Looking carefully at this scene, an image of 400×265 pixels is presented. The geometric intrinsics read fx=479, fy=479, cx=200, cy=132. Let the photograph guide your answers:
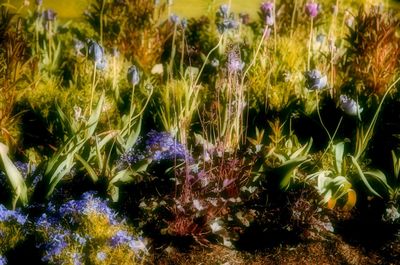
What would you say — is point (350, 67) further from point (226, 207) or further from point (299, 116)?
point (226, 207)

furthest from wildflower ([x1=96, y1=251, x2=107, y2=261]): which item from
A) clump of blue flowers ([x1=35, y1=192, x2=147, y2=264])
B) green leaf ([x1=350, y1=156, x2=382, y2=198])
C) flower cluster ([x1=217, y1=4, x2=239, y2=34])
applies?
flower cluster ([x1=217, y1=4, x2=239, y2=34])

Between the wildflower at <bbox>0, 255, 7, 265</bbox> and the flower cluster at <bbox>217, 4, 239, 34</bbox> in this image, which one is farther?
the flower cluster at <bbox>217, 4, 239, 34</bbox>

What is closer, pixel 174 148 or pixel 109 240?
pixel 109 240

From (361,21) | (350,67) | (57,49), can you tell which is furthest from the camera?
(57,49)

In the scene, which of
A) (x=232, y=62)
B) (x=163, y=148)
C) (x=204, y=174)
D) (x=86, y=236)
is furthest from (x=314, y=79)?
(x=86, y=236)

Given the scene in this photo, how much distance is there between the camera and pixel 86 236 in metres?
2.04

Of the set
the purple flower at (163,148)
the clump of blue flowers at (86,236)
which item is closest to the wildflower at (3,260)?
the clump of blue flowers at (86,236)

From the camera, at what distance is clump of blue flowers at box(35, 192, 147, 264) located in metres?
Answer: 1.99

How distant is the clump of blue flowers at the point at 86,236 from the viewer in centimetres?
199

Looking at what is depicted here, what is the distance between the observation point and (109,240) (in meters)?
2.04

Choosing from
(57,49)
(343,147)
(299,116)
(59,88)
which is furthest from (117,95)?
(343,147)

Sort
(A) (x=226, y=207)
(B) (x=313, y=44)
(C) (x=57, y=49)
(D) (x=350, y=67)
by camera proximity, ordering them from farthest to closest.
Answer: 1. (B) (x=313, y=44)
2. (C) (x=57, y=49)
3. (D) (x=350, y=67)
4. (A) (x=226, y=207)

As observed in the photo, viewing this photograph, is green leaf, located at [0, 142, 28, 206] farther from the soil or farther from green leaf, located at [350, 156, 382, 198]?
green leaf, located at [350, 156, 382, 198]

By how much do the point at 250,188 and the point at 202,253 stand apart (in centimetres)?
42
